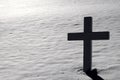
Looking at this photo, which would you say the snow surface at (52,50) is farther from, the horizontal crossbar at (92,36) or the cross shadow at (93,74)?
the horizontal crossbar at (92,36)

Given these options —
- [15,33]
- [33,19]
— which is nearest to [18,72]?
[15,33]

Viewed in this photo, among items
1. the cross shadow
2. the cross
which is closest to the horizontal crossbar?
the cross

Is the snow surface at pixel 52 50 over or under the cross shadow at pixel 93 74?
over

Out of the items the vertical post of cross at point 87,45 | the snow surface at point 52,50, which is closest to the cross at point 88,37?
the vertical post of cross at point 87,45

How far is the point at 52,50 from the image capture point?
7746mm

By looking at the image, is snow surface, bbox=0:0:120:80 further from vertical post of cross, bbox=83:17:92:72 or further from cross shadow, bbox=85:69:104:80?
vertical post of cross, bbox=83:17:92:72

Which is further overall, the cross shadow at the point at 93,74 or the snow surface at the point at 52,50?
the snow surface at the point at 52,50

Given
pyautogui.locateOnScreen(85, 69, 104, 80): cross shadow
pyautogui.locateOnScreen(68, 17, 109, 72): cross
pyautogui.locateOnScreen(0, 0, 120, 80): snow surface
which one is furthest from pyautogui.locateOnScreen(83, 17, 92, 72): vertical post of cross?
pyautogui.locateOnScreen(0, 0, 120, 80): snow surface

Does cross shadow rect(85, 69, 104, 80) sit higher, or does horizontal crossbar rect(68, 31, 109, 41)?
horizontal crossbar rect(68, 31, 109, 41)

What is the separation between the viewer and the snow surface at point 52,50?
5.83m

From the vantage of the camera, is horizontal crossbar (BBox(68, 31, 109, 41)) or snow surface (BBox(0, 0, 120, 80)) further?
snow surface (BBox(0, 0, 120, 80))

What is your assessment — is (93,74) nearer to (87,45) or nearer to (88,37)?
(87,45)

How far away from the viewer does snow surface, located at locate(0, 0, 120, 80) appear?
19.1ft

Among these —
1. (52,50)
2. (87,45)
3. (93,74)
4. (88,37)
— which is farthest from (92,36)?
(52,50)
